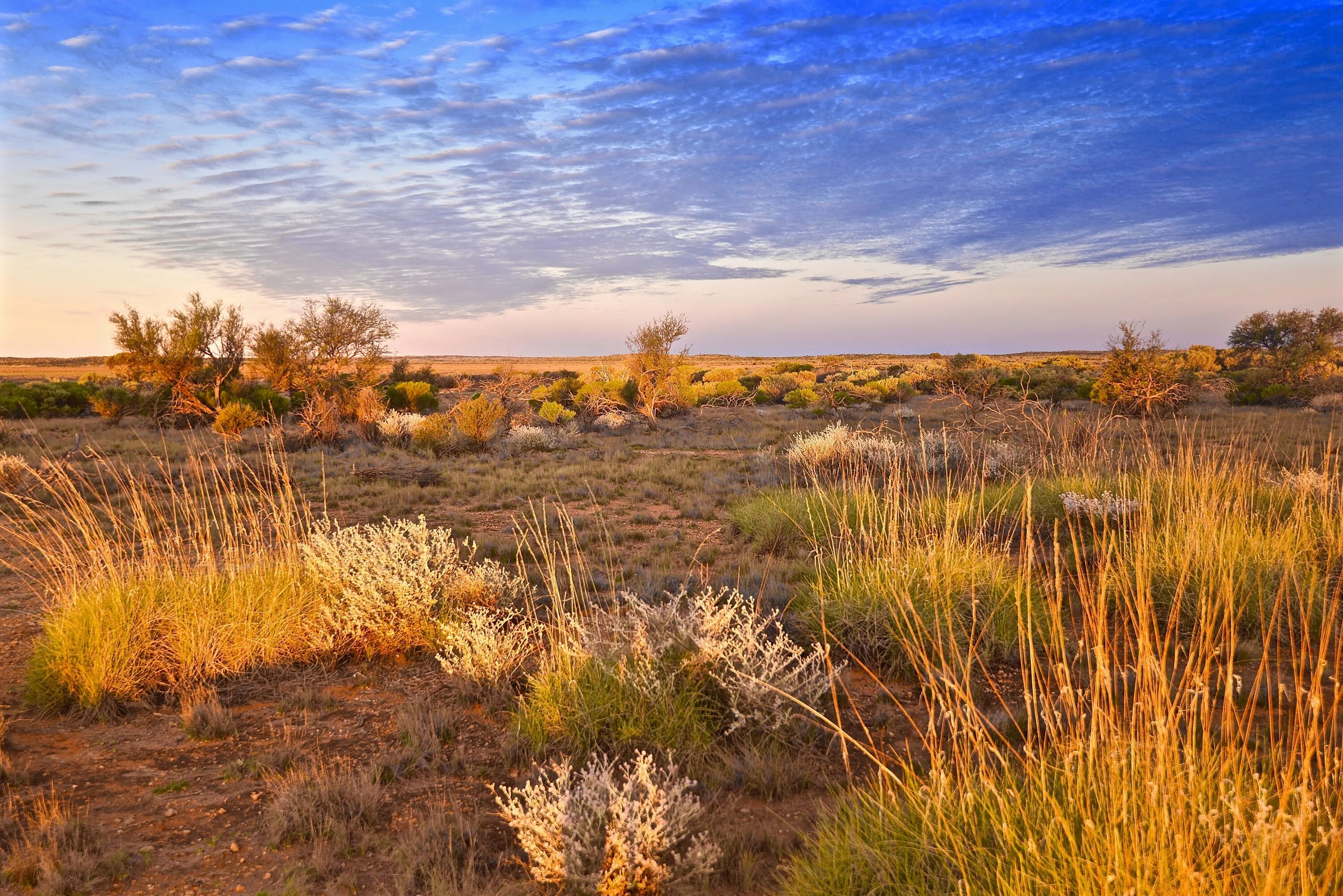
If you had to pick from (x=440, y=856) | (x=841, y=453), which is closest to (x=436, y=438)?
(x=841, y=453)

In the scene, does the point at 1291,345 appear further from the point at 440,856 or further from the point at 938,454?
the point at 440,856

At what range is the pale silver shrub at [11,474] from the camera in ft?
33.4

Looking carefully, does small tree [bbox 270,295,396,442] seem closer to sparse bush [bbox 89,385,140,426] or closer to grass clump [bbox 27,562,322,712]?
sparse bush [bbox 89,385,140,426]

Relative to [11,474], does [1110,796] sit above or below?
below

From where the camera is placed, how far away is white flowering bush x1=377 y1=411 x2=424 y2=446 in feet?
54.4

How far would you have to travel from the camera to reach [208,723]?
3.99m

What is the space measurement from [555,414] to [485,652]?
17478 mm

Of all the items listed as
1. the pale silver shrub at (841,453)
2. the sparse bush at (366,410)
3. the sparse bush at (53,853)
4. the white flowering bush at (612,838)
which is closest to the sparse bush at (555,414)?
the sparse bush at (366,410)

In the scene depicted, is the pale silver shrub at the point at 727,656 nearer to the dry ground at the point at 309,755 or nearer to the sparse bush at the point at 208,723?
the dry ground at the point at 309,755

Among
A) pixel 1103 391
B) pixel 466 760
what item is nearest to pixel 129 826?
pixel 466 760

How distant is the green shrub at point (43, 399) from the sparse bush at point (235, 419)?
21.6 ft

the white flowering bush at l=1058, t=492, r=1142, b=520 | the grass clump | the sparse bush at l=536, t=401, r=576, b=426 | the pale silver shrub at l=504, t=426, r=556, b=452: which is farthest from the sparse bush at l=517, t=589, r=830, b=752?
the sparse bush at l=536, t=401, r=576, b=426

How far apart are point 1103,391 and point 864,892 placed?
20714 millimetres

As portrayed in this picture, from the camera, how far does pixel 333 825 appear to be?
306 cm
